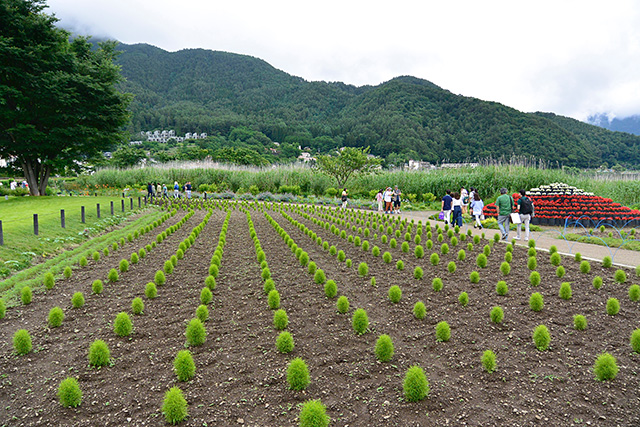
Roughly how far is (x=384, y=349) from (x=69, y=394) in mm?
3260

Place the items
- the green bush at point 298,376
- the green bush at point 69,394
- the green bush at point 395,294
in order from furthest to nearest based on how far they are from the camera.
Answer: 1. the green bush at point 395,294
2. the green bush at point 298,376
3. the green bush at point 69,394

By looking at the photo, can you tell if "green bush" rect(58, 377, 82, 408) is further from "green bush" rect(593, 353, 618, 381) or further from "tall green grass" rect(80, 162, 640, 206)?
"tall green grass" rect(80, 162, 640, 206)

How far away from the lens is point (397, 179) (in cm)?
2870

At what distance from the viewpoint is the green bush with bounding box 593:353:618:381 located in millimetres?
3742

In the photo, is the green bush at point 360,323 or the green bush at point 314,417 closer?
the green bush at point 314,417

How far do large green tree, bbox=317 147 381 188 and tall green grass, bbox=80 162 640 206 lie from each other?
0.76 meters

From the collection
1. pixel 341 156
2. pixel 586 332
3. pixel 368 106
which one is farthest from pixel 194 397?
pixel 368 106

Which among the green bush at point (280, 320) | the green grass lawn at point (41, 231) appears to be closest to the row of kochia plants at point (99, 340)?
the green bush at point (280, 320)

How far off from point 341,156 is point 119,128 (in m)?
17.2

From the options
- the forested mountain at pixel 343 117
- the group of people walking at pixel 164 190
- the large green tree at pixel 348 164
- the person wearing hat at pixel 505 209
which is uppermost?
the forested mountain at pixel 343 117

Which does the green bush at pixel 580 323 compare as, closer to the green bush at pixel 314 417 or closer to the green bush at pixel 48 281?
the green bush at pixel 314 417

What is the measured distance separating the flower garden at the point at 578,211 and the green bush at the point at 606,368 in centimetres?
1292

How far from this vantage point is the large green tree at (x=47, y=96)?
19.5 metres

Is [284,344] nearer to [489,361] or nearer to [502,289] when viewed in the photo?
[489,361]
